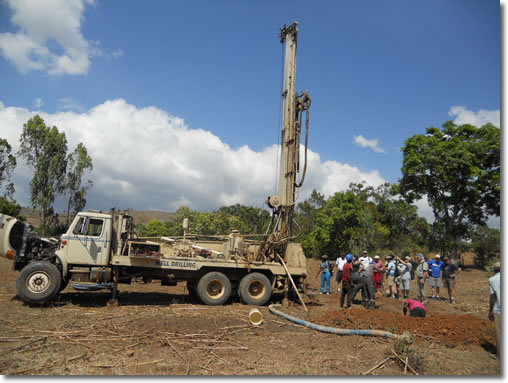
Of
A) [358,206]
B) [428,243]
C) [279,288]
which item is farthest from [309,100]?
[358,206]

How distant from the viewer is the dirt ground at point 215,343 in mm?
5266

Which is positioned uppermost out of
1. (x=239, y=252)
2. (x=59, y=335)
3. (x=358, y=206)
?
(x=358, y=206)

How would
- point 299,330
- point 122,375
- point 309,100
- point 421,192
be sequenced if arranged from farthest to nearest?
point 421,192 < point 309,100 < point 299,330 < point 122,375

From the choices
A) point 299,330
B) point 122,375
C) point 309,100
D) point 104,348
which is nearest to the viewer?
point 122,375

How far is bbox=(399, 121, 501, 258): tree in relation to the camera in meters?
24.3

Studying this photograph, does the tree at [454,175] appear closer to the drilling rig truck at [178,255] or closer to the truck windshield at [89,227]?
the drilling rig truck at [178,255]

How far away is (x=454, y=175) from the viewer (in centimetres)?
2489

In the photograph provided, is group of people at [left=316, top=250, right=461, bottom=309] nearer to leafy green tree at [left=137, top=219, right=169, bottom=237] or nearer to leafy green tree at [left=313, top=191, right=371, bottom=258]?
leafy green tree at [left=313, top=191, right=371, bottom=258]

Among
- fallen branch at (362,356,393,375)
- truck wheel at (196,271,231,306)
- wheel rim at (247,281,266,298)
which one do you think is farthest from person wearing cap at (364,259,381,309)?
fallen branch at (362,356,393,375)

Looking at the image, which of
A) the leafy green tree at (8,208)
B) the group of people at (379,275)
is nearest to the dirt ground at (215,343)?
the group of people at (379,275)

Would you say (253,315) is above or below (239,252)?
below

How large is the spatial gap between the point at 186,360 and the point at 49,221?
87.9 ft

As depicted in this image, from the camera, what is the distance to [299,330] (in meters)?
7.65

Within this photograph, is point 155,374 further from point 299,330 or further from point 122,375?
point 299,330
